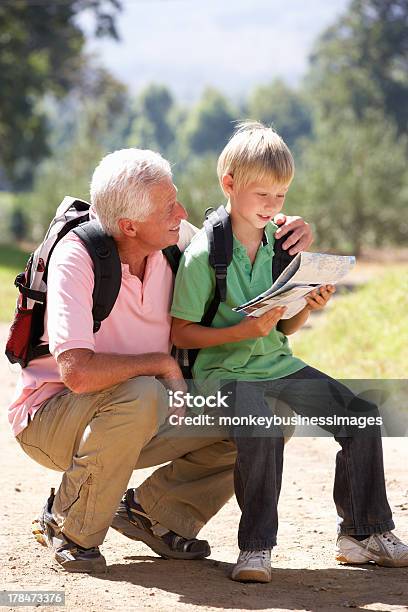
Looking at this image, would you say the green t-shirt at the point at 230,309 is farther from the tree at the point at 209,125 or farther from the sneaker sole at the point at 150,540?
the tree at the point at 209,125

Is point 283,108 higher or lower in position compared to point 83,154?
higher

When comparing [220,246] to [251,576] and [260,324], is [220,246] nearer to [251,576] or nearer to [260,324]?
[260,324]

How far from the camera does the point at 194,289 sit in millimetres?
4066

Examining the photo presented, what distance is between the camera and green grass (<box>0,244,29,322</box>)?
14061 millimetres

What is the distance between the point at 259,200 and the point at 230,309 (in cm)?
41

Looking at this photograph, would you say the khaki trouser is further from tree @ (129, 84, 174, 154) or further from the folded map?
tree @ (129, 84, 174, 154)

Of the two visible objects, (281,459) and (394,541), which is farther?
(394,541)

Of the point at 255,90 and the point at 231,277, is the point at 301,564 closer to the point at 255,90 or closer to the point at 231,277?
the point at 231,277

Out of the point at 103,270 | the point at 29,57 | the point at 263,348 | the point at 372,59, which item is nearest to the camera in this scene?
the point at 103,270

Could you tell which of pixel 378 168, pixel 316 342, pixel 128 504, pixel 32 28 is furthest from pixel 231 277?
pixel 32 28

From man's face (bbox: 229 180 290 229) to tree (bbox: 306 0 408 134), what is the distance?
147ft

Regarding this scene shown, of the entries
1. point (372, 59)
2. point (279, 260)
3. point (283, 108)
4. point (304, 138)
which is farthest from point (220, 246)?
point (283, 108)

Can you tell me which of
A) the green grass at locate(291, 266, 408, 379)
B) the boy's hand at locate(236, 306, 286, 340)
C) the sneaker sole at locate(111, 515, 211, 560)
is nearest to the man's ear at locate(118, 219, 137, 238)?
the boy's hand at locate(236, 306, 286, 340)

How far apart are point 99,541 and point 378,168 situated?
21.8m
